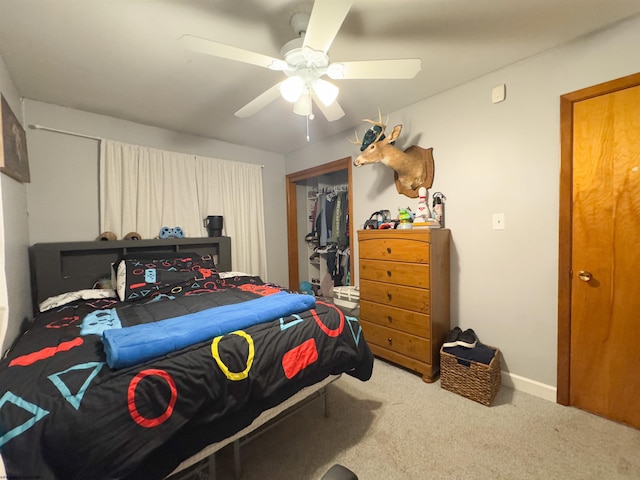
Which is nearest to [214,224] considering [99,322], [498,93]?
[99,322]

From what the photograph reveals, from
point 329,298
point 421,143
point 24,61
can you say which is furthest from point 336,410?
point 24,61

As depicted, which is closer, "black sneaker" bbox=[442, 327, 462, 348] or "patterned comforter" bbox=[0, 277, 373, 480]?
"patterned comforter" bbox=[0, 277, 373, 480]

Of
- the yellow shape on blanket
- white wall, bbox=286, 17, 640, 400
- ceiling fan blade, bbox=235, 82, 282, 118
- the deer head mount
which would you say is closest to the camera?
the yellow shape on blanket

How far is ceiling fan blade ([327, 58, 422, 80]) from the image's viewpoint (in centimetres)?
142

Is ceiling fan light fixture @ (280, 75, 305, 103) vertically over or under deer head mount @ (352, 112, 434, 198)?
over

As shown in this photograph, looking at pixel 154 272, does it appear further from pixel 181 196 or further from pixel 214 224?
pixel 181 196

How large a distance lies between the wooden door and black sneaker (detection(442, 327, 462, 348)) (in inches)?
Result: 26.9

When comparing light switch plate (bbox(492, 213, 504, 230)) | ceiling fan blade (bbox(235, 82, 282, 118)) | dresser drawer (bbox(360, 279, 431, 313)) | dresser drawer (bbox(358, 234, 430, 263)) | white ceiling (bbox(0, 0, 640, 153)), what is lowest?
dresser drawer (bbox(360, 279, 431, 313))

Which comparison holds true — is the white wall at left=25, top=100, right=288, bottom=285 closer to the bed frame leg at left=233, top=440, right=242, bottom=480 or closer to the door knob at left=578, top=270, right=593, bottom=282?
the bed frame leg at left=233, top=440, right=242, bottom=480

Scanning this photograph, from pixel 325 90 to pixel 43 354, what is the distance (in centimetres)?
187

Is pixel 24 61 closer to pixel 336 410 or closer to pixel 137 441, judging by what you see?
pixel 137 441

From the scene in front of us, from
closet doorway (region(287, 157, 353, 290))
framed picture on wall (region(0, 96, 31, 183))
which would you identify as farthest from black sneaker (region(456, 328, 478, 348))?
framed picture on wall (region(0, 96, 31, 183))

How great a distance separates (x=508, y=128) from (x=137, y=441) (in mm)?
2755

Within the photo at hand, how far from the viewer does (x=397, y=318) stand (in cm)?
232
